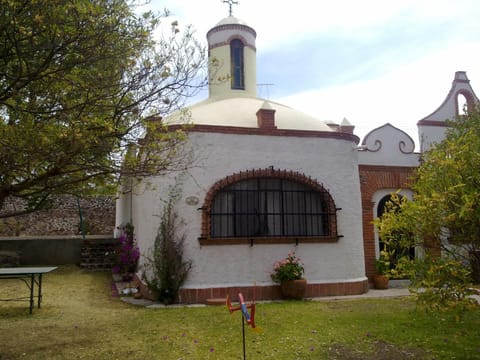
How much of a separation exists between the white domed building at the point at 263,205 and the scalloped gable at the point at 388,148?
809 mm

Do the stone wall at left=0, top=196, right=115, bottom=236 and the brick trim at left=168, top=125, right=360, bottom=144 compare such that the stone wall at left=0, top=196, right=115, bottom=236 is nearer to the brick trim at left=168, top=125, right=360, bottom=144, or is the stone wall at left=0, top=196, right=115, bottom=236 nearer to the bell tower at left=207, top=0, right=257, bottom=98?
the bell tower at left=207, top=0, right=257, bottom=98

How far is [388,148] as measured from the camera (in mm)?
11570

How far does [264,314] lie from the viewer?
7.39m

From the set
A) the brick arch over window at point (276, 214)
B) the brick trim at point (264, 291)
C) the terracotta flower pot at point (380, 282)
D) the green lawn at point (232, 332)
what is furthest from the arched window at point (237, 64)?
the green lawn at point (232, 332)

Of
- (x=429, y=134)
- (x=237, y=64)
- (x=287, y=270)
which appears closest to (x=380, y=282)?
(x=287, y=270)

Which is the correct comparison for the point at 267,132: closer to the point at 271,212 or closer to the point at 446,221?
the point at 271,212

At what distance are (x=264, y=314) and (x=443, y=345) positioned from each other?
2965 mm

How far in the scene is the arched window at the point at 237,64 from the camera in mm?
13163

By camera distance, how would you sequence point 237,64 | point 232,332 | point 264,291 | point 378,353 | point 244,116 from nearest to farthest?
point 378,353 < point 232,332 < point 264,291 < point 244,116 < point 237,64

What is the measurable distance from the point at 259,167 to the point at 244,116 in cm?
166

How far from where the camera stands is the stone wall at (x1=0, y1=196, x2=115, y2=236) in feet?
57.8

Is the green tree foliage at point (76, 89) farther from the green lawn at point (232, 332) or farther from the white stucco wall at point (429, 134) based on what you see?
the white stucco wall at point (429, 134)

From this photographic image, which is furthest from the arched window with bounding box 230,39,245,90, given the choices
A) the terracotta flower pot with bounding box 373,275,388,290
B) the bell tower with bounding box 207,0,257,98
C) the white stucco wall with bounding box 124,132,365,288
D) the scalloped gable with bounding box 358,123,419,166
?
the terracotta flower pot with bounding box 373,275,388,290

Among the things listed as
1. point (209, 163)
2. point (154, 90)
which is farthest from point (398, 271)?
point (209, 163)
